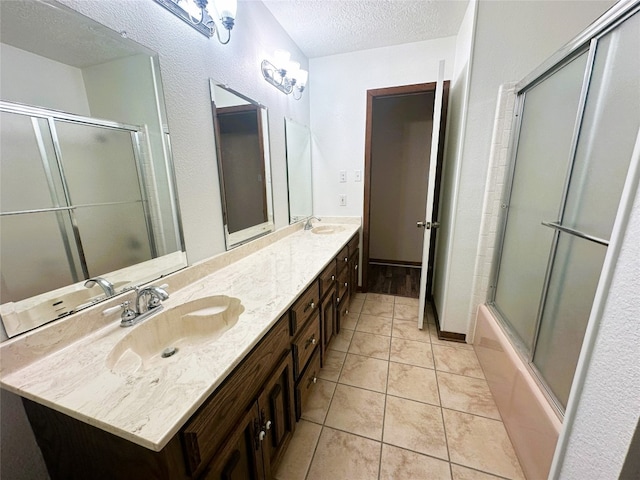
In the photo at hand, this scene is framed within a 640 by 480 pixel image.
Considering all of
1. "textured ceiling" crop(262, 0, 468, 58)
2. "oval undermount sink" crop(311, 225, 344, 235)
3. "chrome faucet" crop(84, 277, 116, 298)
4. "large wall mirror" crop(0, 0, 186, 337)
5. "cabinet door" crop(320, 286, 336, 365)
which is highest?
"textured ceiling" crop(262, 0, 468, 58)

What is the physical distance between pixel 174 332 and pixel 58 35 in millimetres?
1015

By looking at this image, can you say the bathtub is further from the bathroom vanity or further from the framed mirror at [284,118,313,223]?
the framed mirror at [284,118,313,223]

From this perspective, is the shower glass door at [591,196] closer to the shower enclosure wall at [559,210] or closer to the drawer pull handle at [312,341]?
the shower enclosure wall at [559,210]

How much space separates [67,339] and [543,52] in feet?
8.39

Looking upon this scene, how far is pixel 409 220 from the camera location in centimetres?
352

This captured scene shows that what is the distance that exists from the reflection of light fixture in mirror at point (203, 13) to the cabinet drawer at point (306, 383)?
172 centimetres

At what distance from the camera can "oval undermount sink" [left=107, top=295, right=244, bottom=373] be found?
79 cm

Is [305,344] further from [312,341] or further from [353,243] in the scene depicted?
[353,243]

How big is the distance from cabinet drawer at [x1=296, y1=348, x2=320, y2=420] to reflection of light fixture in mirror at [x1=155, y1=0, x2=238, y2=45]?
172cm

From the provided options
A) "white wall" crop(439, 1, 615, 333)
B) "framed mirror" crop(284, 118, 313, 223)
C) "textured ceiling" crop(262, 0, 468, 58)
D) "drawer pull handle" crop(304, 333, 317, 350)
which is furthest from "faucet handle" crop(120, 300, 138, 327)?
"textured ceiling" crop(262, 0, 468, 58)

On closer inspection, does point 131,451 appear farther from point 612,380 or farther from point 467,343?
point 467,343

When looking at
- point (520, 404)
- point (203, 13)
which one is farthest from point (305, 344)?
point (203, 13)

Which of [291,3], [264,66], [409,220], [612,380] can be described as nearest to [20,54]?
[264,66]

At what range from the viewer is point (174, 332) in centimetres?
97
